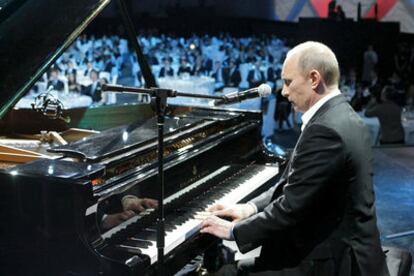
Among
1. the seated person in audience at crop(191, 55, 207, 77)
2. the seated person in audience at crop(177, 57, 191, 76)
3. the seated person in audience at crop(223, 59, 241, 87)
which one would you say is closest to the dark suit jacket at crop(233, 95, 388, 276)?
the seated person in audience at crop(223, 59, 241, 87)

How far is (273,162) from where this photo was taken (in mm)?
3906

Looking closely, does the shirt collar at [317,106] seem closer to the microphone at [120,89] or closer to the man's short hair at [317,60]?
the man's short hair at [317,60]

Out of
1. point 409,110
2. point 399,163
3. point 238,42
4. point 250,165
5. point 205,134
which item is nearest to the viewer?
point 205,134

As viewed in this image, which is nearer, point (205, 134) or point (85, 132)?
point (205, 134)

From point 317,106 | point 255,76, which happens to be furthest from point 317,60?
point 255,76

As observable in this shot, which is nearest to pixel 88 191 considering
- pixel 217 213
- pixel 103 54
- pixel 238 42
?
pixel 217 213

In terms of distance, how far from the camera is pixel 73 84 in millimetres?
9375

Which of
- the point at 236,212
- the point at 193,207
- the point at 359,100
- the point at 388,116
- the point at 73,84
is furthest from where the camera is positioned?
the point at 73,84

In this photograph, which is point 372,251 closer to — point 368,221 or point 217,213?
point 368,221

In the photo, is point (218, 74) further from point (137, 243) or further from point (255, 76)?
point (137, 243)

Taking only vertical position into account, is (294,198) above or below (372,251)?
above

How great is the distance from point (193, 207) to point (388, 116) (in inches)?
196

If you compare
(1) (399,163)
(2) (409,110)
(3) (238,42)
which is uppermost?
(3) (238,42)

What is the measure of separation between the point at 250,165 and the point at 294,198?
161 cm
